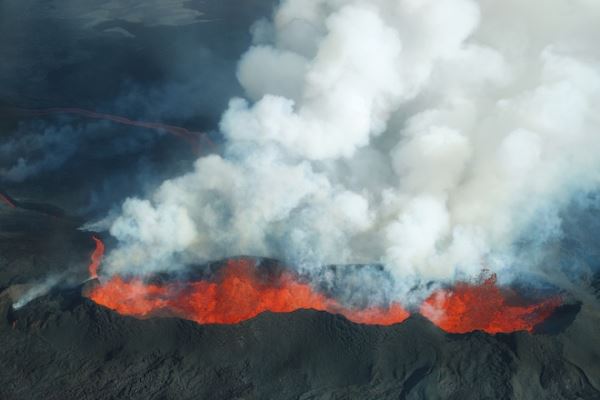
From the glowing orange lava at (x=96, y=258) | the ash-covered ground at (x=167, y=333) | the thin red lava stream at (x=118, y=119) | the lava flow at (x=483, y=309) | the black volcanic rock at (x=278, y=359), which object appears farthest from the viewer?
the thin red lava stream at (x=118, y=119)

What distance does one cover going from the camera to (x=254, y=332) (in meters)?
19.5

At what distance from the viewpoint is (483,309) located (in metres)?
21.2

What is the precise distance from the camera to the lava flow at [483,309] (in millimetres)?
20594

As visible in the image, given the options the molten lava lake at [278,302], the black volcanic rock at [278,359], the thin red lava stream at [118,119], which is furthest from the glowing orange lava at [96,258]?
the thin red lava stream at [118,119]

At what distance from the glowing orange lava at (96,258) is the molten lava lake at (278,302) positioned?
0.15 m

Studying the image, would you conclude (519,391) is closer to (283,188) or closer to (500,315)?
(500,315)

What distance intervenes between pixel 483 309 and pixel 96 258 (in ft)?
50.9

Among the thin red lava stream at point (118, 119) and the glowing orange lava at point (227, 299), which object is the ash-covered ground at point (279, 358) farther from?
the thin red lava stream at point (118, 119)

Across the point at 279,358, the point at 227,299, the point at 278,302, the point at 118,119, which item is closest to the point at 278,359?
the point at 279,358

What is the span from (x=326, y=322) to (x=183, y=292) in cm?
566

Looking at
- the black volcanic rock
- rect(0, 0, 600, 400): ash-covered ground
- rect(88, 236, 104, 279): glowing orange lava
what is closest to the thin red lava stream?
rect(0, 0, 600, 400): ash-covered ground

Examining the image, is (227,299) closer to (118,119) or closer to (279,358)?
(279,358)

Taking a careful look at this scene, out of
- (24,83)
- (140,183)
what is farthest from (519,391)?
(24,83)

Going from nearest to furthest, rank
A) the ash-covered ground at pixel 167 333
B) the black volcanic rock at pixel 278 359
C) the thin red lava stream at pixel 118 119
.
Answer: the black volcanic rock at pixel 278 359
the ash-covered ground at pixel 167 333
the thin red lava stream at pixel 118 119
